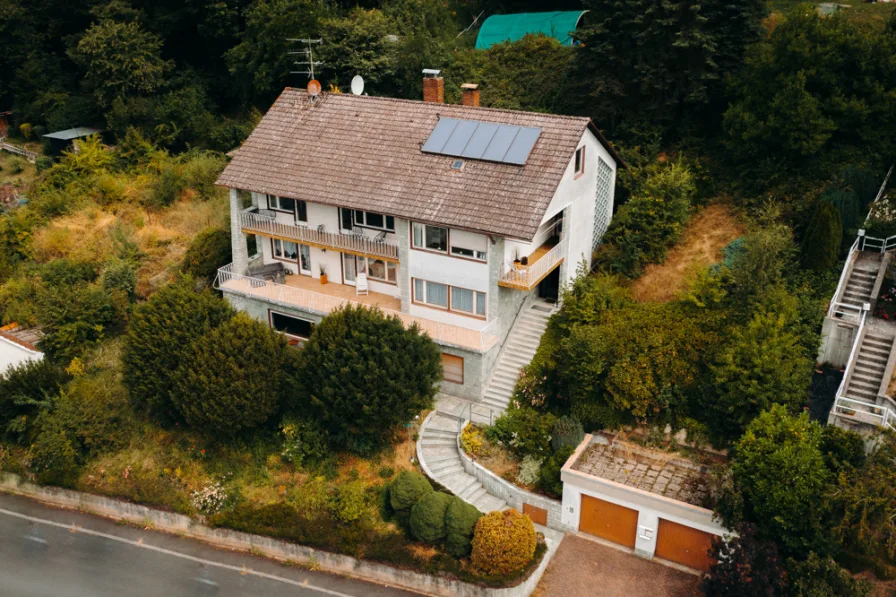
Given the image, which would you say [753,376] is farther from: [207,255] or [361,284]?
[207,255]

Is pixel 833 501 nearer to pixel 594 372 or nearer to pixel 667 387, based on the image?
pixel 667 387

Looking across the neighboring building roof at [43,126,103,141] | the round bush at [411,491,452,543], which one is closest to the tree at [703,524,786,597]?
the round bush at [411,491,452,543]

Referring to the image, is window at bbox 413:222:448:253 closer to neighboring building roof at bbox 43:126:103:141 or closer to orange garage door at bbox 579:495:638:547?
orange garage door at bbox 579:495:638:547

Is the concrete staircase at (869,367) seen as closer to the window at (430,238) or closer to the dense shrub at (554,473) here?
the dense shrub at (554,473)

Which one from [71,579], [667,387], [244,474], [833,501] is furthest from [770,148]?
[71,579]

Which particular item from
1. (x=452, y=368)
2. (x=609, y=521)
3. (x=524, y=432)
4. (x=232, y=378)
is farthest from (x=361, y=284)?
(x=609, y=521)

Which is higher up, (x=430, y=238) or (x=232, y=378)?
(x=430, y=238)

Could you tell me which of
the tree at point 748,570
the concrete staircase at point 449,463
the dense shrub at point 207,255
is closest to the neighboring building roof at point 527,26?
the dense shrub at point 207,255
